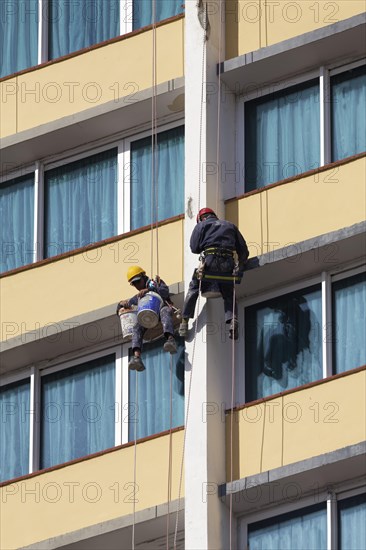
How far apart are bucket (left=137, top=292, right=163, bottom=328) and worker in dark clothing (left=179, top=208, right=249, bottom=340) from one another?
41 centimetres

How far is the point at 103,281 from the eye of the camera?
4012 cm

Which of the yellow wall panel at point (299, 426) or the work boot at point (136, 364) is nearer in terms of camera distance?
the yellow wall panel at point (299, 426)

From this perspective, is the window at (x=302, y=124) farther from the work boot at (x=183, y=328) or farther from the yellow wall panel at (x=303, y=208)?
the work boot at (x=183, y=328)

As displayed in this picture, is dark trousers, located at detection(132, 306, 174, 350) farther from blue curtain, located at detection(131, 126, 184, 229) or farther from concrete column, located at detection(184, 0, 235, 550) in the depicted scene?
blue curtain, located at detection(131, 126, 184, 229)

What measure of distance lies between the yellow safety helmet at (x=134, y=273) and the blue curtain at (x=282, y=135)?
2.13 m

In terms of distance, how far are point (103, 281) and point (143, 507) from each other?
3.78 metres

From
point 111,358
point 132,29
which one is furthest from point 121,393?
point 132,29

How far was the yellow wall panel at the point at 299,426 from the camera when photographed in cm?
3728

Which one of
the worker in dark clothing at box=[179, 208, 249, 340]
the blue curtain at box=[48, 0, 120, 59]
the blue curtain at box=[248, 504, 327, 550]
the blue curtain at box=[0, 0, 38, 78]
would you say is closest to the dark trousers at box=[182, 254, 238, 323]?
the worker in dark clothing at box=[179, 208, 249, 340]

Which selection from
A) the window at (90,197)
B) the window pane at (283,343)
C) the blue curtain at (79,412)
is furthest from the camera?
the window at (90,197)

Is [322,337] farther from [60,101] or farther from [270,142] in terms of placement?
[60,101]

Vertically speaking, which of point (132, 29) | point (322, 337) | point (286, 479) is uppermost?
point (132, 29)

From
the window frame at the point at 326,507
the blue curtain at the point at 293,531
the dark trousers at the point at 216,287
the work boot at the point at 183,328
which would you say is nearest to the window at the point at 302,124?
the dark trousers at the point at 216,287

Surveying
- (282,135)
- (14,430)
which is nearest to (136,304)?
(14,430)
